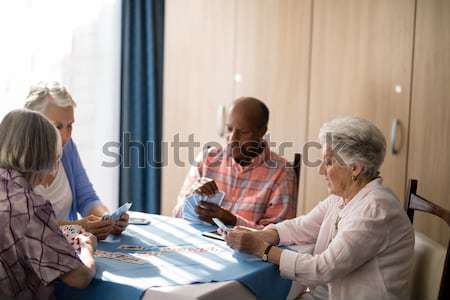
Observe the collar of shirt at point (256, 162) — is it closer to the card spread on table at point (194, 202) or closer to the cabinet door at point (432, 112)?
the card spread on table at point (194, 202)

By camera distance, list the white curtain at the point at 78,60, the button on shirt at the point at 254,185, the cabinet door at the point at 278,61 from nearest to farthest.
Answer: the button on shirt at the point at 254,185 < the white curtain at the point at 78,60 < the cabinet door at the point at 278,61

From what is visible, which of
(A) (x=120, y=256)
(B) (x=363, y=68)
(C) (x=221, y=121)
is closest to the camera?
(A) (x=120, y=256)

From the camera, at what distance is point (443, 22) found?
3.05m

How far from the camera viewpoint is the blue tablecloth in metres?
1.79

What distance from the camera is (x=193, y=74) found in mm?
4098

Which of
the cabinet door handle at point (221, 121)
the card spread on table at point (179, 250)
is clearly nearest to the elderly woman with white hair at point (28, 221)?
the card spread on table at point (179, 250)

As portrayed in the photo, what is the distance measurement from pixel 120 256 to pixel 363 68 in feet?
6.31

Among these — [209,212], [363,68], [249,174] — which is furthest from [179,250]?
[363,68]

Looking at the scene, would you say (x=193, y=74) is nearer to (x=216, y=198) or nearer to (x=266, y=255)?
(x=216, y=198)

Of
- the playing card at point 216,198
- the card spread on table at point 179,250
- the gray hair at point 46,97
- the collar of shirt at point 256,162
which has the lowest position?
the card spread on table at point 179,250

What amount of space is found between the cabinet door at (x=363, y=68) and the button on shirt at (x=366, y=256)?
1307 mm

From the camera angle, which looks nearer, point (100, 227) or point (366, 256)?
point (366, 256)

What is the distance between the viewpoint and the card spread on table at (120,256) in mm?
2004

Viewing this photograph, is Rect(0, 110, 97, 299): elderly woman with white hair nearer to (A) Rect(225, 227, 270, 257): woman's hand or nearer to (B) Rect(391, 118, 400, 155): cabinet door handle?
(A) Rect(225, 227, 270, 257): woman's hand
